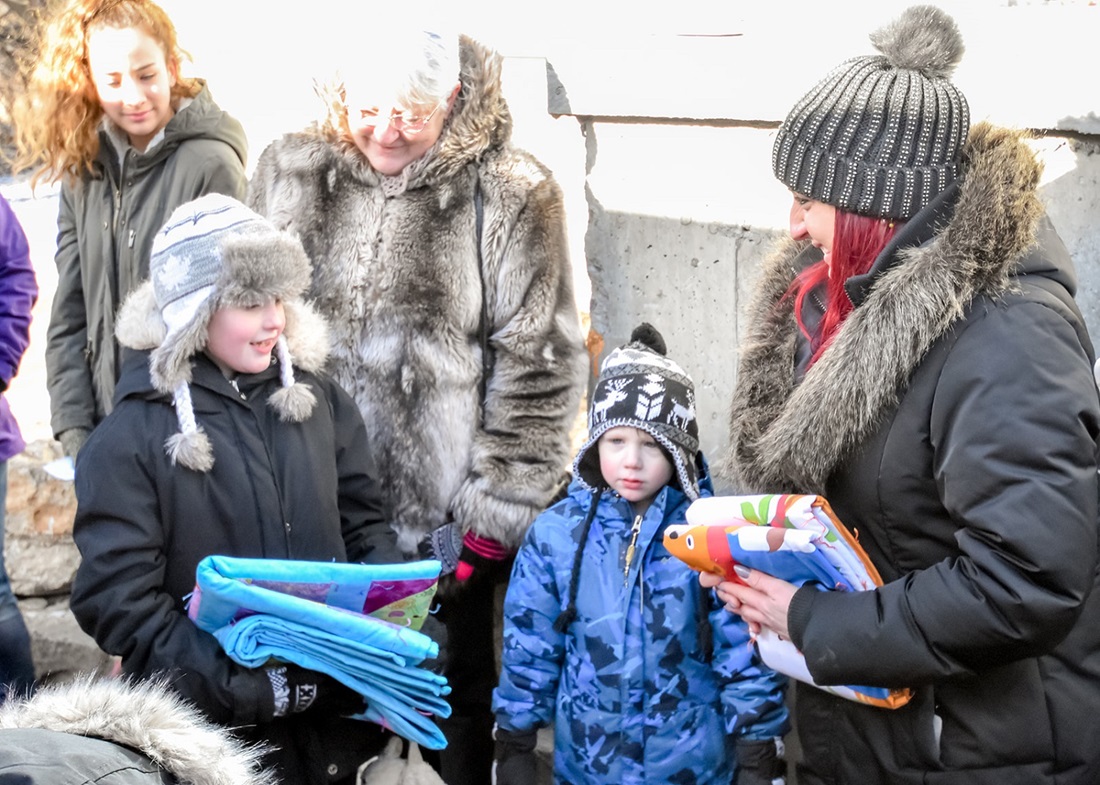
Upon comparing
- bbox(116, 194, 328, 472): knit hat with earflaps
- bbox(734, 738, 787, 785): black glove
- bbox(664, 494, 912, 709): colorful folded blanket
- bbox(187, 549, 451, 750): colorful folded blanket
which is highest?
bbox(116, 194, 328, 472): knit hat with earflaps

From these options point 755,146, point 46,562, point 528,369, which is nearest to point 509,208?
point 528,369

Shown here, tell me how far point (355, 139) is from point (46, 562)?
211cm

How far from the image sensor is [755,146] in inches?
122

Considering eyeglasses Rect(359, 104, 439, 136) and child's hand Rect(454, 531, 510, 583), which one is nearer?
eyeglasses Rect(359, 104, 439, 136)

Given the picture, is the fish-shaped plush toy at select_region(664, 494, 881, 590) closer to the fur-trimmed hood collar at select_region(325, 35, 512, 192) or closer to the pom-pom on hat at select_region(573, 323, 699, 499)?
the pom-pom on hat at select_region(573, 323, 699, 499)

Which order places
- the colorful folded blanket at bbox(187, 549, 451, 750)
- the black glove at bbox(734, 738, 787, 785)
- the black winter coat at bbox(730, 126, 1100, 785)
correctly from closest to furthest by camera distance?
the black winter coat at bbox(730, 126, 1100, 785)
the colorful folded blanket at bbox(187, 549, 451, 750)
the black glove at bbox(734, 738, 787, 785)

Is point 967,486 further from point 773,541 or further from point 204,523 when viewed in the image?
point 204,523

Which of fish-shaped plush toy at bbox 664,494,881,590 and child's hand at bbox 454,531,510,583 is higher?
fish-shaped plush toy at bbox 664,494,881,590

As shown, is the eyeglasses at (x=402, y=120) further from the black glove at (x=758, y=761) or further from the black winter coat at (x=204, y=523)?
the black glove at (x=758, y=761)

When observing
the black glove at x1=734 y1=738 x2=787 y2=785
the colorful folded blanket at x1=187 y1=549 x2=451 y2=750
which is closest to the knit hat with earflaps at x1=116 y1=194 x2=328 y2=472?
the colorful folded blanket at x1=187 y1=549 x2=451 y2=750

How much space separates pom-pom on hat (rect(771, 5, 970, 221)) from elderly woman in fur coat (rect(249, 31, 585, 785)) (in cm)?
106

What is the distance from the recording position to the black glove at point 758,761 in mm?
2580

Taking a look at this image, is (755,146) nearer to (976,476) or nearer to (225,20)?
(976,476)

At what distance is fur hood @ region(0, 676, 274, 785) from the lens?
1.31 meters
